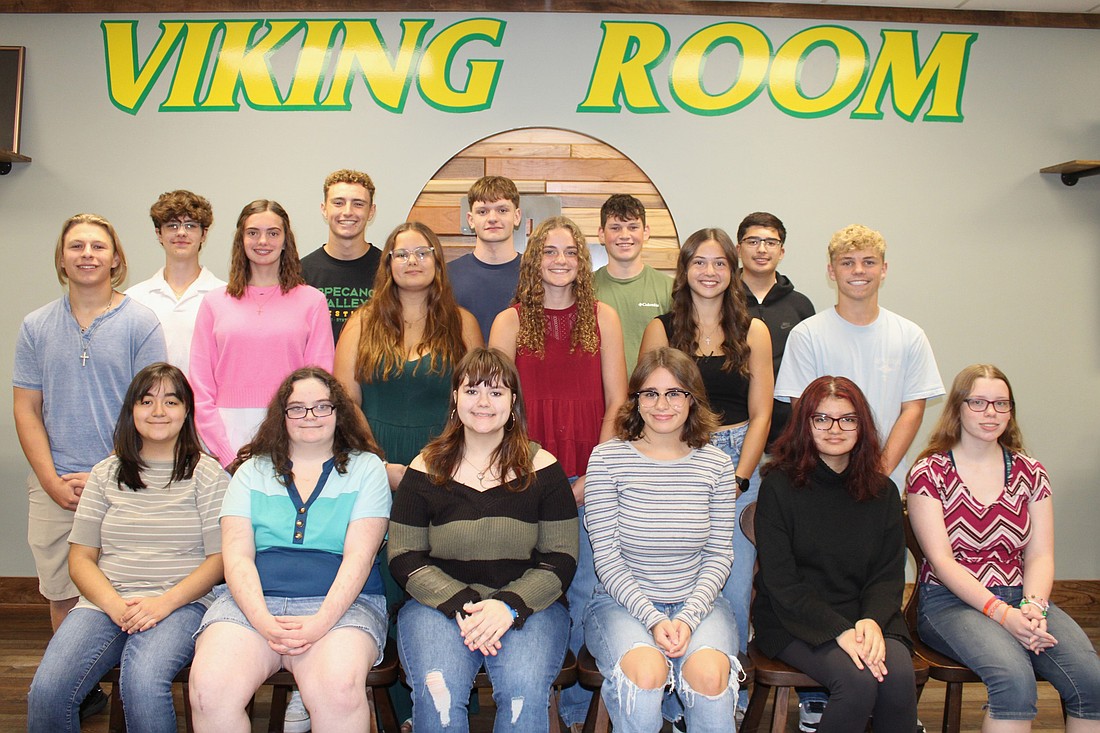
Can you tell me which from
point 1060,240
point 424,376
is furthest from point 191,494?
point 1060,240

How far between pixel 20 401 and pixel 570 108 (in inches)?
102

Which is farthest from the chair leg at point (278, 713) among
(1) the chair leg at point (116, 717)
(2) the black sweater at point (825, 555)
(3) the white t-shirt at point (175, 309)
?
(2) the black sweater at point (825, 555)

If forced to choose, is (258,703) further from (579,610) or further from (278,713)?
(579,610)

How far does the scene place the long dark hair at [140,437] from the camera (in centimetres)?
239

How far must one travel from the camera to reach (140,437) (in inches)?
96.0

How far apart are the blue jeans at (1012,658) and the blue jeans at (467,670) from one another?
107 cm

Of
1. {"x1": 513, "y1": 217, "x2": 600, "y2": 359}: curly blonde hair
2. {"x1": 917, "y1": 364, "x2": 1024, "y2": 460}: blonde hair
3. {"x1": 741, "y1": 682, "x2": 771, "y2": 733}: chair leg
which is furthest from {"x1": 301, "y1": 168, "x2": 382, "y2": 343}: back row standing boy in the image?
{"x1": 917, "y1": 364, "x2": 1024, "y2": 460}: blonde hair

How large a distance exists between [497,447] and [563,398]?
0.37m

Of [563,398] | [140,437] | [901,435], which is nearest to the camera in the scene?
[140,437]

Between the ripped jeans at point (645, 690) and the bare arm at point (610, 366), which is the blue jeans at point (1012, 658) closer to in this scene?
the ripped jeans at point (645, 690)

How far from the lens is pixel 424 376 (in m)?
2.62

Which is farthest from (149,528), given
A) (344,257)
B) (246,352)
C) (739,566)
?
(739,566)

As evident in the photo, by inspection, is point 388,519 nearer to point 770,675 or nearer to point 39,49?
point 770,675

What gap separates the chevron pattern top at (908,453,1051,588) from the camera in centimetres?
245
